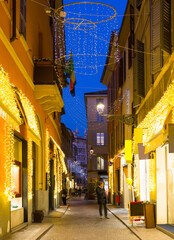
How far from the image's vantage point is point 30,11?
17812 millimetres

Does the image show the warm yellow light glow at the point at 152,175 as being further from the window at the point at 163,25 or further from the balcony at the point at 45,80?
the balcony at the point at 45,80

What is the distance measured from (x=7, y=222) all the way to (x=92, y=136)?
49.2 m

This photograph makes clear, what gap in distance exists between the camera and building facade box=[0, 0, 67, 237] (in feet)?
38.6

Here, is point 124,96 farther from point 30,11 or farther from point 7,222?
point 7,222

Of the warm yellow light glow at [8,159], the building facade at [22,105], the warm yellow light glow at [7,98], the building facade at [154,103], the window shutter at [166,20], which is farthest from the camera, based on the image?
the window shutter at [166,20]

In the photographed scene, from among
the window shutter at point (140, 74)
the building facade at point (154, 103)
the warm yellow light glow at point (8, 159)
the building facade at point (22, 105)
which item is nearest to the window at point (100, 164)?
the building facade at point (154, 103)

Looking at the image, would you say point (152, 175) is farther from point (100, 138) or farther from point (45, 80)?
point (100, 138)

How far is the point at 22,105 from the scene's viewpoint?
46.5 feet

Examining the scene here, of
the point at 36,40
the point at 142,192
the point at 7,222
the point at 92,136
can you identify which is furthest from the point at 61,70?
the point at 92,136

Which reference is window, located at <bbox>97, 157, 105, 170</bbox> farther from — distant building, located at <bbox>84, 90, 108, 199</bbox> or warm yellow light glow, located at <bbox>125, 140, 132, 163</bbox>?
warm yellow light glow, located at <bbox>125, 140, 132, 163</bbox>

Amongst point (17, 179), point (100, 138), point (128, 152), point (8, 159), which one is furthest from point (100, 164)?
point (8, 159)

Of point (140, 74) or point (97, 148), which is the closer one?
point (140, 74)

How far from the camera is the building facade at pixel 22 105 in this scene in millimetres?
11771

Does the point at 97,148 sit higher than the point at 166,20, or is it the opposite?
the point at 166,20
